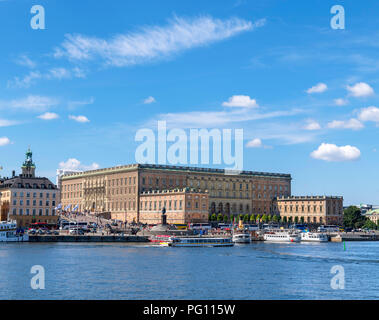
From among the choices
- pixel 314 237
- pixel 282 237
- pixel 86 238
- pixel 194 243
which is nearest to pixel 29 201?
pixel 86 238

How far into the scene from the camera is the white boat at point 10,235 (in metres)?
113

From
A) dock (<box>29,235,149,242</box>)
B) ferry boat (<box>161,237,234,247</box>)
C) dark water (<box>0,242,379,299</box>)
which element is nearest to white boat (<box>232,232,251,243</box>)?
ferry boat (<box>161,237,234,247</box>)

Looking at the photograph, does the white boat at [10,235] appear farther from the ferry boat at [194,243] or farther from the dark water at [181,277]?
the dark water at [181,277]

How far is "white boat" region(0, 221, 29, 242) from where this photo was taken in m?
113

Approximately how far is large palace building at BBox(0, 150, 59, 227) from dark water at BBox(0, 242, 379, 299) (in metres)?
63.7

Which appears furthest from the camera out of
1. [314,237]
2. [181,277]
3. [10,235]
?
[314,237]

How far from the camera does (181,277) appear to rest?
5731cm

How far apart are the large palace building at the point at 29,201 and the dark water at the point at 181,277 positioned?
209 ft

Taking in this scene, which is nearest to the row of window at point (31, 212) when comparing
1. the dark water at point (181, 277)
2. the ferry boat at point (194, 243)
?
the ferry boat at point (194, 243)

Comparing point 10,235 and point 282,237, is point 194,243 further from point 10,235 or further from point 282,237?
point 10,235

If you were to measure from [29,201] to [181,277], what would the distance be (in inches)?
3751

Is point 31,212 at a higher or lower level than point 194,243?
higher
